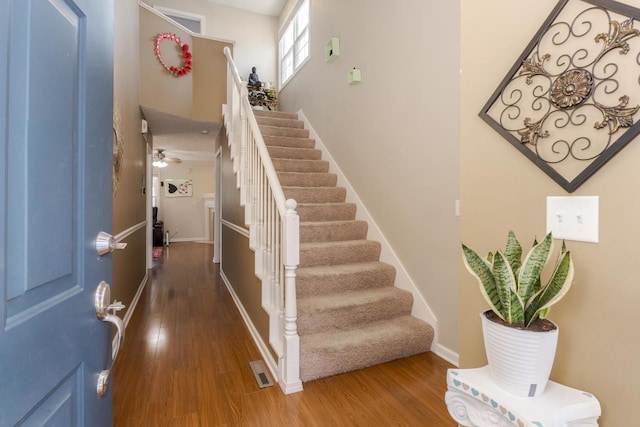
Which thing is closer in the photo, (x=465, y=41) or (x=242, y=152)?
(x=465, y=41)

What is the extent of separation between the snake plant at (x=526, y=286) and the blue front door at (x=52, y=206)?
101 centimetres

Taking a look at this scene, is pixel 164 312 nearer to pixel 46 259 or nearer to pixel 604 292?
pixel 46 259

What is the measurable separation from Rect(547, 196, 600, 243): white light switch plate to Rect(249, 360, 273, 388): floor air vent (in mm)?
1755

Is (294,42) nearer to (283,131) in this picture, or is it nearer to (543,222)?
(283,131)

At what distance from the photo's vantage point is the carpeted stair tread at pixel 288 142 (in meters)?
3.96

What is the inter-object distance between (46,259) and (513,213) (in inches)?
47.2

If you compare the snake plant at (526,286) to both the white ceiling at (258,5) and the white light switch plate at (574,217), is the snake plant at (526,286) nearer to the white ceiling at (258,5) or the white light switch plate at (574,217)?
the white light switch plate at (574,217)

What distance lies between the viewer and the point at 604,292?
76 cm

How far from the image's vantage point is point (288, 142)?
160 inches

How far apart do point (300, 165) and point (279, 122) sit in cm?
124

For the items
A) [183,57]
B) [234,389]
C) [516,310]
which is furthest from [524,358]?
[183,57]

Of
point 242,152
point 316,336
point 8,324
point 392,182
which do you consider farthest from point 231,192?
point 8,324

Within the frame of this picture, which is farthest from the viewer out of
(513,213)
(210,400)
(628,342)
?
(210,400)

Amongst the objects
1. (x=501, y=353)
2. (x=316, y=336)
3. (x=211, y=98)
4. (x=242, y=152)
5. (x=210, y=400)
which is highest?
(x=211, y=98)
